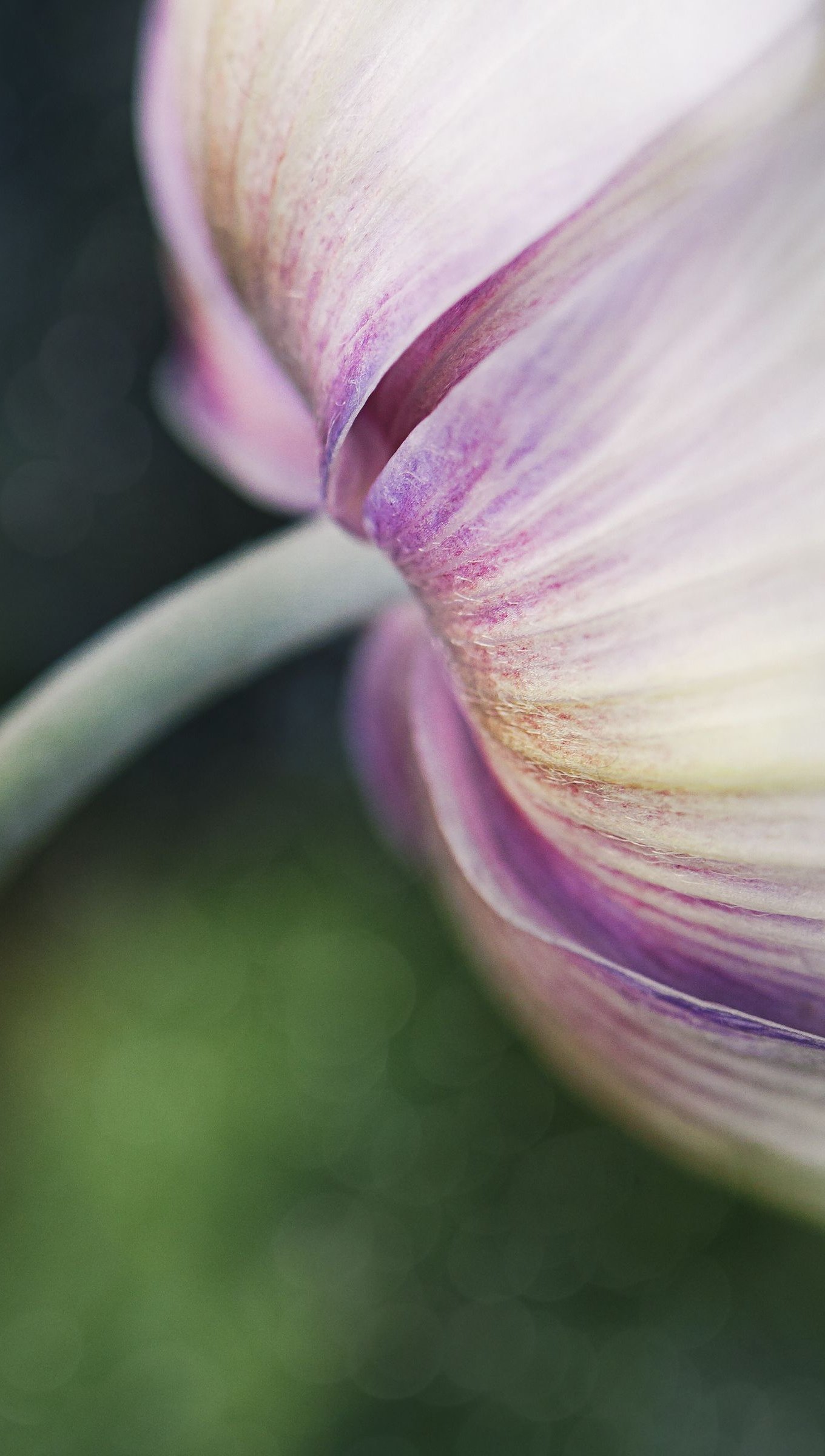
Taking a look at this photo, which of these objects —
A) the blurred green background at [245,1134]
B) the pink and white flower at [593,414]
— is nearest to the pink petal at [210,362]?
the pink and white flower at [593,414]

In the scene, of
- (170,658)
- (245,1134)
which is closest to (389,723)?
(170,658)

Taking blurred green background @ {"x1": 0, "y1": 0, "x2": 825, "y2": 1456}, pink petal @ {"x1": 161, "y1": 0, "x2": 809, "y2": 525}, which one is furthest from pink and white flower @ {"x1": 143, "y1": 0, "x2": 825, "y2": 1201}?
blurred green background @ {"x1": 0, "y1": 0, "x2": 825, "y2": 1456}

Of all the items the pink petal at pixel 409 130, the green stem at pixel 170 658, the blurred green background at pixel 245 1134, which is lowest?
the blurred green background at pixel 245 1134

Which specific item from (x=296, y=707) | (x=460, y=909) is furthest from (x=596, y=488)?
(x=296, y=707)

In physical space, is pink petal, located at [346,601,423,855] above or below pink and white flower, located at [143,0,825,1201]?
below

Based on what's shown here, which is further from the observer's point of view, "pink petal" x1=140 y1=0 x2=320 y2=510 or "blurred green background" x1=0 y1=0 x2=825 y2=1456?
"blurred green background" x1=0 y1=0 x2=825 y2=1456

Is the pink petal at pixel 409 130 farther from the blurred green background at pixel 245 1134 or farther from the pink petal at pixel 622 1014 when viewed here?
the blurred green background at pixel 245 1134

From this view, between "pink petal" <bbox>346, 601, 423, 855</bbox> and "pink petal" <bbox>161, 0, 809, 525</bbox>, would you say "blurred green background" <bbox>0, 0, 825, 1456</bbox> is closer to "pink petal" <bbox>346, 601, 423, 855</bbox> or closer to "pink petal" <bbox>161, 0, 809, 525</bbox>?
"pink petal" <bbox>346, 601, 423, 855</bbox>
